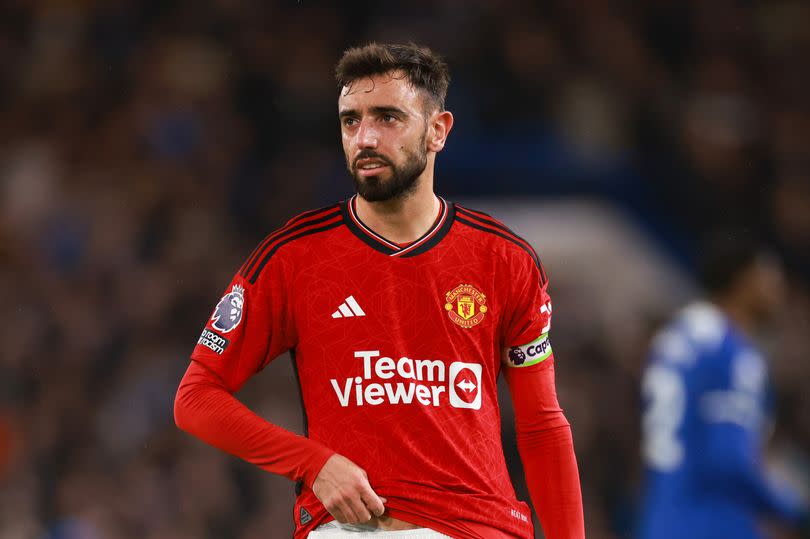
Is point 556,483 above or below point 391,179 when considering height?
below

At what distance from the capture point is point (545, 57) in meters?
9.24

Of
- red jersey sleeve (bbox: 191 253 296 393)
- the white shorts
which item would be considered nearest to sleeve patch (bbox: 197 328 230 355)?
red jersey sleeve (bbox: 191 253 296 393)

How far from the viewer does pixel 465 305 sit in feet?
10.2

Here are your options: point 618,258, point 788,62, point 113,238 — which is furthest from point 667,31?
point 113,238

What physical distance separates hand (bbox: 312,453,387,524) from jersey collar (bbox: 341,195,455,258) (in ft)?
1.97

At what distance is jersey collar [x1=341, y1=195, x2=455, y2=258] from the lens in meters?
3.16

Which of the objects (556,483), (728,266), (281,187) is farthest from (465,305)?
(281,187)

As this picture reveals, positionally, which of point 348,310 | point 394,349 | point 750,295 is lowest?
point 394,349

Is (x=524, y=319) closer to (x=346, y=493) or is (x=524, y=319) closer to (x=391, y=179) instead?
(x=391, y=179)

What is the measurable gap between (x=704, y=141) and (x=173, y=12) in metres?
4.44

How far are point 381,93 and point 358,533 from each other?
3.67 ft

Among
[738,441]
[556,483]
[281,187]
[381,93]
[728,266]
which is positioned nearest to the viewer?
[381,93]

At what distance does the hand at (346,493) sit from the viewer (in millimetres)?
2846

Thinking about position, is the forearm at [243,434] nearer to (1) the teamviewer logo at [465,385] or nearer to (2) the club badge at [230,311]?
(2) the club badge at [230,311]
